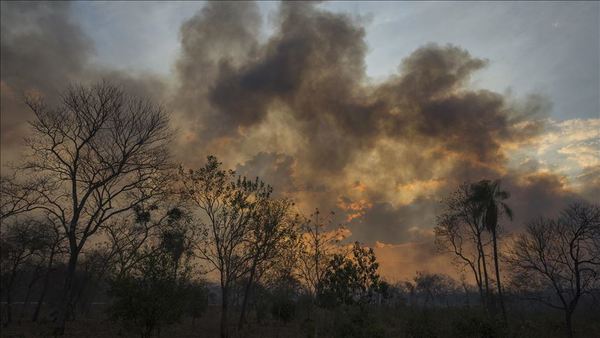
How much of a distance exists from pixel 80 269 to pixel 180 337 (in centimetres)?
5301

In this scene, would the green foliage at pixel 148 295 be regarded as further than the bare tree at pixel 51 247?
No

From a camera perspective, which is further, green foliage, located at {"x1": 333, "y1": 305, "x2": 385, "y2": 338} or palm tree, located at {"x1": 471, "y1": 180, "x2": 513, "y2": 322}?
palm tree, located at {"x1": 471, "y1": 180, "x2": 513, "y2": 322}

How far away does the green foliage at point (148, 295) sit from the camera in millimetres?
20031

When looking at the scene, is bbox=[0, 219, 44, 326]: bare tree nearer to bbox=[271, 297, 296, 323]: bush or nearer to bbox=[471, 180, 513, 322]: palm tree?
bbox=[271, 297, 296, 323]: bush

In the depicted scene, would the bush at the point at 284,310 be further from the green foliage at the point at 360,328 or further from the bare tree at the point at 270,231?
the green foliage at the point at 360,328

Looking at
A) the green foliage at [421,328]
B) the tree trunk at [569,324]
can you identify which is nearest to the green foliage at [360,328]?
the green foliage at [421,328]

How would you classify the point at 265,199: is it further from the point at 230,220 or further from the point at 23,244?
the point at 23,244

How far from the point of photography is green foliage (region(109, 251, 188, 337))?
65.7ft

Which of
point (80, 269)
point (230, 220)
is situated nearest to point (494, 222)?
point (230, 220)

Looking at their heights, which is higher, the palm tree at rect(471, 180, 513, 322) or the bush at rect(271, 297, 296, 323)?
the palm tree at rect(471, 180, 513, 322)

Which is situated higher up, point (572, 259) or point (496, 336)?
point (572, 259)

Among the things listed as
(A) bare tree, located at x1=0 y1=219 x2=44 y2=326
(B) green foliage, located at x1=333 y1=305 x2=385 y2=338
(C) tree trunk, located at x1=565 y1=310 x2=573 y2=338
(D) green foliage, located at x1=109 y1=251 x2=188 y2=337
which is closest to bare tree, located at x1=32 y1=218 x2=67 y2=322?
(A) bare tree, located at x1=0 y1=219 x2=44 y2=326

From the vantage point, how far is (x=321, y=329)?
38375 mm

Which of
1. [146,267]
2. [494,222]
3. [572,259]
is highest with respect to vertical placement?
[494,222]
